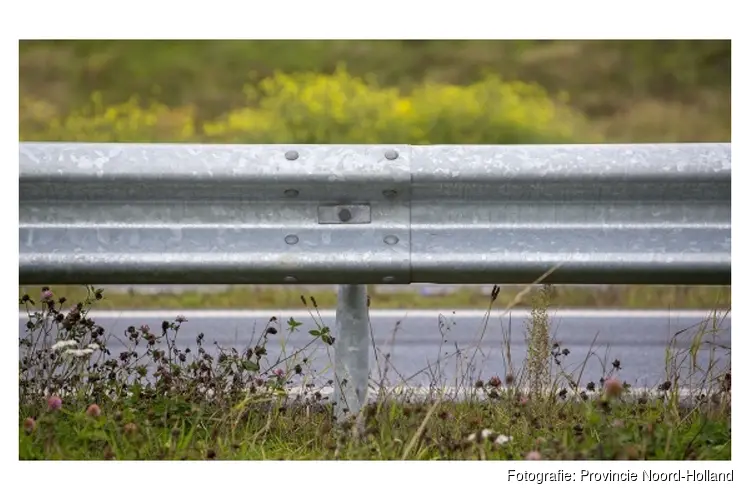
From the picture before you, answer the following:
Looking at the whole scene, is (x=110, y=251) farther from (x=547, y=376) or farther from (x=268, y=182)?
(x=547, y=376)

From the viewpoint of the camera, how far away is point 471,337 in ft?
20.2

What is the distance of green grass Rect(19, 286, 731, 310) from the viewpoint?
7.34 meters

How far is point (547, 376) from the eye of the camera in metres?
3.77

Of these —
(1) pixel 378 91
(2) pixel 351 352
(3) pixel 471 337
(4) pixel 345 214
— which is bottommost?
(3) pixel 471 337

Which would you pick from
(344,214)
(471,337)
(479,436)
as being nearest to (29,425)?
(344,214)

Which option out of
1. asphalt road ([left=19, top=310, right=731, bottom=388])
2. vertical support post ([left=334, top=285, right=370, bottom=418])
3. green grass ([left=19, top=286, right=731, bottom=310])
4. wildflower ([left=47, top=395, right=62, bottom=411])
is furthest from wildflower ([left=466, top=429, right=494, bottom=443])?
green grass ([left=19, top=286, right=731, bottom=310])

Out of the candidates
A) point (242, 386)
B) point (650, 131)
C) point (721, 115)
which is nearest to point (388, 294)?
point (650, 131)

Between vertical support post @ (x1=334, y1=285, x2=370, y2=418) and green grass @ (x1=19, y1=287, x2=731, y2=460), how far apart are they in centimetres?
6

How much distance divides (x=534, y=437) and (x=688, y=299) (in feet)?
14.7

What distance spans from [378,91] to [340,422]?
706 cm

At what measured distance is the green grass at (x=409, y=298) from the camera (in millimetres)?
7336

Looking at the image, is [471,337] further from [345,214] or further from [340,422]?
[345,214]

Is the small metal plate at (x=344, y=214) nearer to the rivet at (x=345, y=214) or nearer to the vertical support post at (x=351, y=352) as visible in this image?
the rivet at (x=345, y=214)

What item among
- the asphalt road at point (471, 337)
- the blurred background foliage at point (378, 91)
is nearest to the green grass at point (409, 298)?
the asphalt road at point (471, 337)
